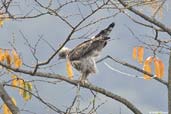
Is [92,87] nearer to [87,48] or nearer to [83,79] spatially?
[83,79]

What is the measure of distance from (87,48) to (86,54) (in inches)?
7.0

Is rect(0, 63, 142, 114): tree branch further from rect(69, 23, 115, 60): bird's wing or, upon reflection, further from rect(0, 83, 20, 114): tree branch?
rect(69, 23, 115, 60): bird's wing

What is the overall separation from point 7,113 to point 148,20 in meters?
2.95

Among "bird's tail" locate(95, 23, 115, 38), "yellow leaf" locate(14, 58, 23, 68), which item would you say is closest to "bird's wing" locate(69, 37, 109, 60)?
"bird's tail" locate(95, 23, 115, 38)

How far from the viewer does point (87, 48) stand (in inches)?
334

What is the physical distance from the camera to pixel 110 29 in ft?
26.8

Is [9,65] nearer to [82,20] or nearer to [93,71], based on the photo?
[82,20]

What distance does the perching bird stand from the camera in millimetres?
8366

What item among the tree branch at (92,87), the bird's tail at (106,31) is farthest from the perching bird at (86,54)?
the tree branch at (92,87)

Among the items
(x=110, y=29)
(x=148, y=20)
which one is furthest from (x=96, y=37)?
(x=148, y=20)

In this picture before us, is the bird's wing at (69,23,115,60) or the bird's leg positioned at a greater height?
the bird's wing at (69,23,115,60)

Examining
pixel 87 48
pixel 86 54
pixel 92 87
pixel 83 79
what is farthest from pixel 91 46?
pixel 92 87

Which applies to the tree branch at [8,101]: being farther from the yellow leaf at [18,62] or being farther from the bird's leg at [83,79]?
the bird's leg at [83,79]

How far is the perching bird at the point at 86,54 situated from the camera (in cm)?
837
